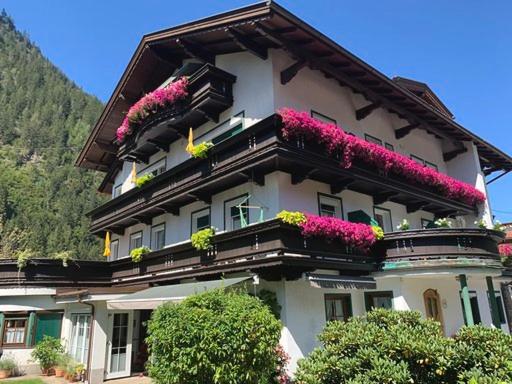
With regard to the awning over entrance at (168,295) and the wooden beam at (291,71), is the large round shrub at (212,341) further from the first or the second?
the wooden beam at (291,71)

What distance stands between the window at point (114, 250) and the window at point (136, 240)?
7.33 feet

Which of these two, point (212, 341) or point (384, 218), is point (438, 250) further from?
point (212, 341)

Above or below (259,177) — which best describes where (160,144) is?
above

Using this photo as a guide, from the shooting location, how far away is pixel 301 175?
14.0 meters

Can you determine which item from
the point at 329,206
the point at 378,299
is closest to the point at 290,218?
the point at 329,206

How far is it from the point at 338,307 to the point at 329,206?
12.5 feet

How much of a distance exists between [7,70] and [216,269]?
207380 millimetres

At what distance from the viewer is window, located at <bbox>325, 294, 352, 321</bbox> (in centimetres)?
1421

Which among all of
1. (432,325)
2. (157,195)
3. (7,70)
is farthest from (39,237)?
(7,70)

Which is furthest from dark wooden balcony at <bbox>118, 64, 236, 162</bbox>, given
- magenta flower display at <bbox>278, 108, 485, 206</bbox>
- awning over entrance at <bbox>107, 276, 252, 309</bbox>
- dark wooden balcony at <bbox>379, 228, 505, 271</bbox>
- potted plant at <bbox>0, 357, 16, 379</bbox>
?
potted plant at <bbox>0, 357, 16, 379</bbox>

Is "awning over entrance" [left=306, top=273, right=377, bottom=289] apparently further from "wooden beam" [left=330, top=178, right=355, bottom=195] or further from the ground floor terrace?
"wooden beam" [left=330, top=178, right=355, bottom=195]

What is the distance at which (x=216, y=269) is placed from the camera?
45.9ft

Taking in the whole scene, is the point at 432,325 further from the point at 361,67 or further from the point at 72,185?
the point at 72,185

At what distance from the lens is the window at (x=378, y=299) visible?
14969 mm
